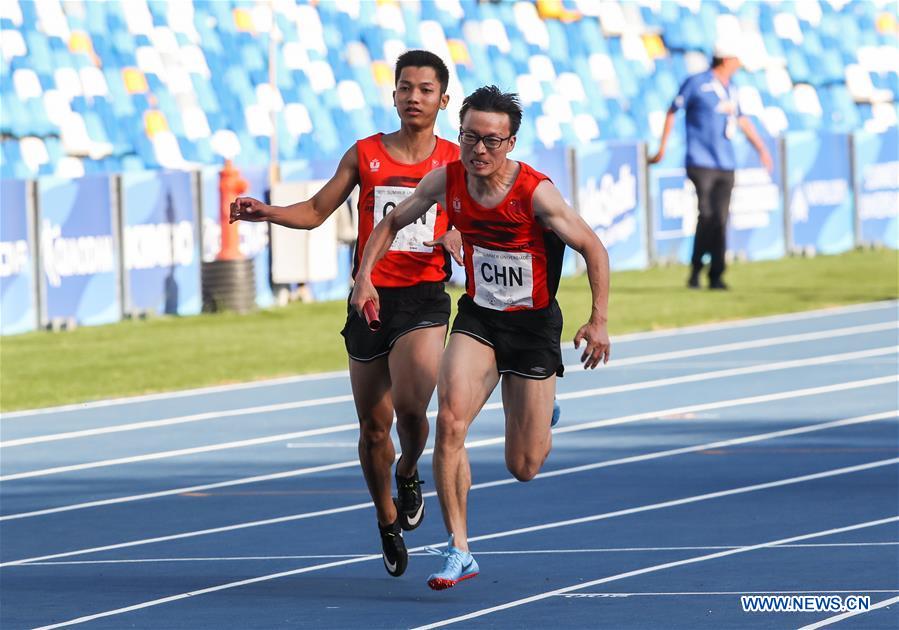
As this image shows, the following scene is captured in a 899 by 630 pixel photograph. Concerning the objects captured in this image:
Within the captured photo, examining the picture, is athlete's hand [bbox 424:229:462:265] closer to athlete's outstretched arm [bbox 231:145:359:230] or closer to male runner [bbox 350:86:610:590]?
male runner [bbox 350:86:610:590]

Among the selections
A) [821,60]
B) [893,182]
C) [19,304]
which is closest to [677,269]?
[893,182]

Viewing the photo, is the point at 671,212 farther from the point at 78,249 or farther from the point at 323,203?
the point at 323,203

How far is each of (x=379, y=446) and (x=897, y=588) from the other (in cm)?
222

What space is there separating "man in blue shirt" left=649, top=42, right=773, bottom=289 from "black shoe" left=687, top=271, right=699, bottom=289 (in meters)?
0.32

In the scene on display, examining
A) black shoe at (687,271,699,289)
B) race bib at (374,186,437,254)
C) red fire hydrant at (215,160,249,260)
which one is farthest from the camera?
black shoe at (687,271,699,289)

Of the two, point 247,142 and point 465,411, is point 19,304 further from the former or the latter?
point 465,411

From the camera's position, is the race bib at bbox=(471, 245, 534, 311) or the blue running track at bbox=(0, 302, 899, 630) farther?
the race bib at bbox=(471, 245, 534, 311)

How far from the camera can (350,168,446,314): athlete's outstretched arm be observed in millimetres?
6938

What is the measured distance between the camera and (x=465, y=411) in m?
6.68

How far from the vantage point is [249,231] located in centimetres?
1978

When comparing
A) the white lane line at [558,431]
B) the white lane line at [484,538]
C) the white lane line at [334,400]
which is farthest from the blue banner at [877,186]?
the white lane line at [484,538]

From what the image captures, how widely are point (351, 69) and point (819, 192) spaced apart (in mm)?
7004

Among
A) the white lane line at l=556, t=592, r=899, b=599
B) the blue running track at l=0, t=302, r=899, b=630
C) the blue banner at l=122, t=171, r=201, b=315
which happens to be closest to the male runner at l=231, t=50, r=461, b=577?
the blue running track at l=0, t=302, r=899, b=630

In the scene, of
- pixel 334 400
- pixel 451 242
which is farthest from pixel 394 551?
pixel 334 400
